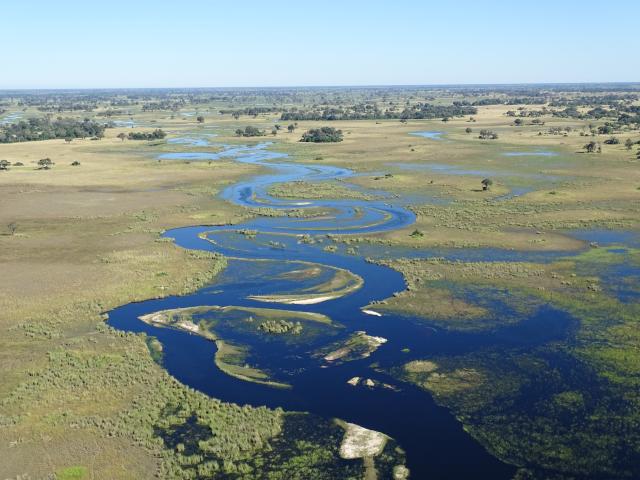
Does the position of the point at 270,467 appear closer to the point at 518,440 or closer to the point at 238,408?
the point at 238,408

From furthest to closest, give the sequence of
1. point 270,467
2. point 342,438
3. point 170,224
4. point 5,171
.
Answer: point 5,171 → point 170,224 → point 342,438 → point 270,467

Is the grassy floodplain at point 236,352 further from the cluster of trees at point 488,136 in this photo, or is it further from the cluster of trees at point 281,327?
the cluster of trees at point 488,136

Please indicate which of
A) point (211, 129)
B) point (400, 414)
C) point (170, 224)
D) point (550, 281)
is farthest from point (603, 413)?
point (211, 129)

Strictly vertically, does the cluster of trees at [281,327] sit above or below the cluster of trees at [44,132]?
below

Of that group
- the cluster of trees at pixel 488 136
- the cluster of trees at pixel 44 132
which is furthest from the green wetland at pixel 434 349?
the cluster of trees at pixel 44 132

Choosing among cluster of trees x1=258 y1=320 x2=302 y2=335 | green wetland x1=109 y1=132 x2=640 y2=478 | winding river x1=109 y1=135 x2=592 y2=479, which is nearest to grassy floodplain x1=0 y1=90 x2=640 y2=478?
green wetland x1=109 y1=132 x2=640 y2=478

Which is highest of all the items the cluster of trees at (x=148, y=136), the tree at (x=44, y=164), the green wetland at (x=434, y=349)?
the cluster of trees at (x=148, y=136)

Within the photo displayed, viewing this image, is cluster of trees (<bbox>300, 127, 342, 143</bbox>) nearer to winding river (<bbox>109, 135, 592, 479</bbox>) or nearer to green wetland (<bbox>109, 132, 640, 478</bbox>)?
winding river (<bbox>109, 135, 592, 479</bbox>)
